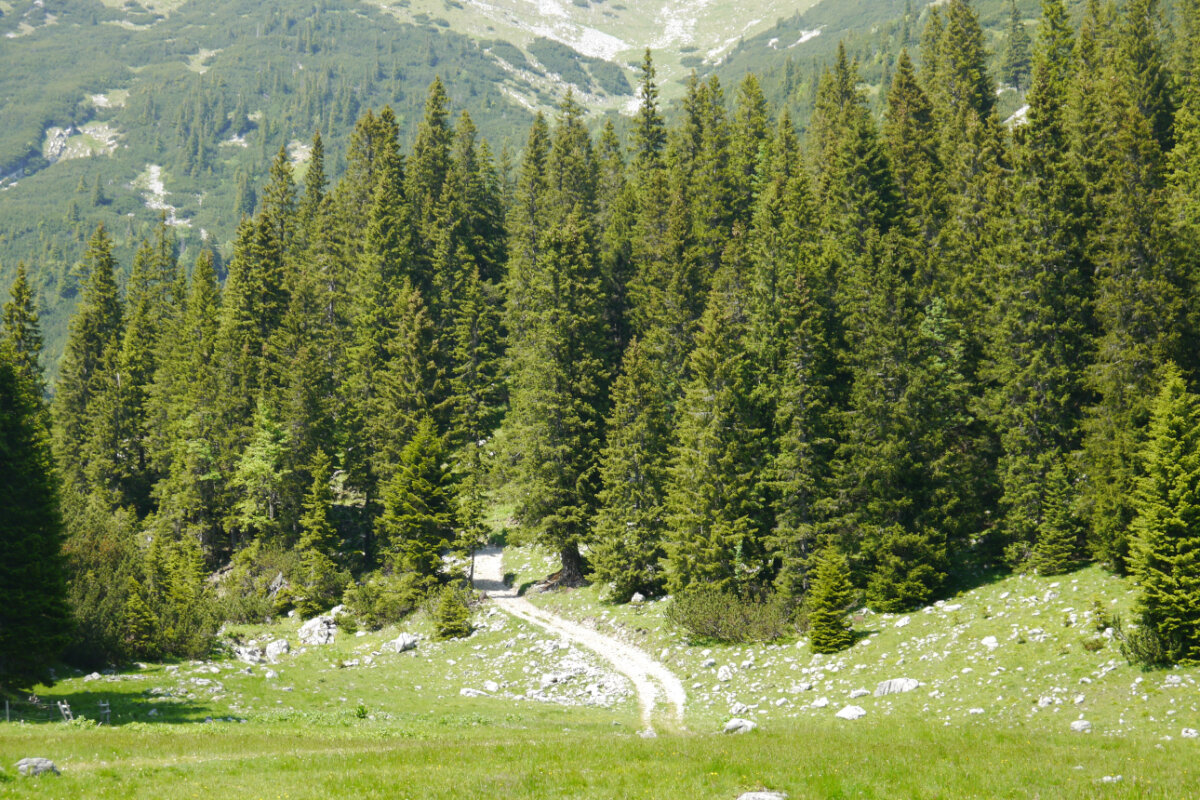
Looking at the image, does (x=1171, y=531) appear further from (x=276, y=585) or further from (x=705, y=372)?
(x=276, y=585)

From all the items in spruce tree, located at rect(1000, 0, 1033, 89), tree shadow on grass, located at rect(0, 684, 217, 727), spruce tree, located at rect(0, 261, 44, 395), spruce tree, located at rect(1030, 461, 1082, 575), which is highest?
spruce tree, located at rect(1000, 0, 1033, 89)

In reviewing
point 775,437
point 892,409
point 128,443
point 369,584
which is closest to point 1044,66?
point 892,409

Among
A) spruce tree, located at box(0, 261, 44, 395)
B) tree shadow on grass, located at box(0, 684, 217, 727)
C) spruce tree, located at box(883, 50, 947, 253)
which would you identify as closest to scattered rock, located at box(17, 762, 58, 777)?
tree shadow on grass, located at box(0, 684, 217, 727)

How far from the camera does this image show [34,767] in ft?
47.5

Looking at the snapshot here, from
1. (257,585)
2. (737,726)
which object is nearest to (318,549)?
(257,585)

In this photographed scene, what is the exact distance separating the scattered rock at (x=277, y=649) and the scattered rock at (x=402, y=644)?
4.96 m

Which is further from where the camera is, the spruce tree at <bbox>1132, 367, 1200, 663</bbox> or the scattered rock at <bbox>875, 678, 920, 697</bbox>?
the scattered rock at <bbox>875, 678, 920, 697</bbox>

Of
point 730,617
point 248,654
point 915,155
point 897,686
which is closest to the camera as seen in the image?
point 897,686

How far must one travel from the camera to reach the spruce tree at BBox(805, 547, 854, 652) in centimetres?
3197

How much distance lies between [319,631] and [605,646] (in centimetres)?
1702

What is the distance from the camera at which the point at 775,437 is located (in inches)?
1603

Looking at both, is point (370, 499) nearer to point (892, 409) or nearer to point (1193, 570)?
point (892, 409)

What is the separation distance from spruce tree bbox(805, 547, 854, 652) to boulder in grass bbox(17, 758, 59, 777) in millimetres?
25439

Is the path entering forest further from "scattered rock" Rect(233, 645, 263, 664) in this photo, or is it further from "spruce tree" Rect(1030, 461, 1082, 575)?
"spruce tree" Rect(1030, 461, 1082, 575)
